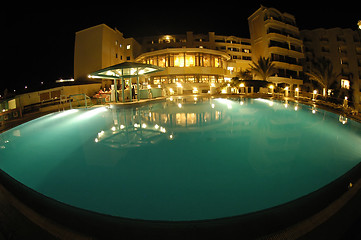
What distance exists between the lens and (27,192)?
2412mm

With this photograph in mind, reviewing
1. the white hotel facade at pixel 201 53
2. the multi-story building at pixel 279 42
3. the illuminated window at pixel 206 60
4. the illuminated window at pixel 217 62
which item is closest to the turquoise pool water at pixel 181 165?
the white hotel facade at pixel 201 53

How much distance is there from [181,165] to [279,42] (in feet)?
138

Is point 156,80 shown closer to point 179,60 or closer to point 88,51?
point 179,60

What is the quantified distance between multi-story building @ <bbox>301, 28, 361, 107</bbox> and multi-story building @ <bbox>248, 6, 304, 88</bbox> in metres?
6.49

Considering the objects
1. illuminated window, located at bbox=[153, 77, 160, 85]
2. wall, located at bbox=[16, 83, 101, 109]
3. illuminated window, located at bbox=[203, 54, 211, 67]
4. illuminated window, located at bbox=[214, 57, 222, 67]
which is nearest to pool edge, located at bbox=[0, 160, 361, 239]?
wall, located at bbox=[16, 83, 101, 109]

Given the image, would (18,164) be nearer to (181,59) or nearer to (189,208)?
(189,208)

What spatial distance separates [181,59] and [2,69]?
55558mm

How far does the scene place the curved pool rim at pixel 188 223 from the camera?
5.84ft

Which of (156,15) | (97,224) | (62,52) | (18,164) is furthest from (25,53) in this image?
(97,224)

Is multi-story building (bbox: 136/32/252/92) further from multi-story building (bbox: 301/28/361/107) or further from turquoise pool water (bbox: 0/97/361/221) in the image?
multi-story building (bbox: 301/28/361/107)

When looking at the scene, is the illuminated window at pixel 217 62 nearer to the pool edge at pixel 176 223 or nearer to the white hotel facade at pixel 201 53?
the white hotel facade at pixel 201 53

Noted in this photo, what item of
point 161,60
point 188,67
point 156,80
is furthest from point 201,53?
point 156,80

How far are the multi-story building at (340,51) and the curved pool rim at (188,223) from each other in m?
50.0

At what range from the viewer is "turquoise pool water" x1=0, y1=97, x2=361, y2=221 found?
2707mm
